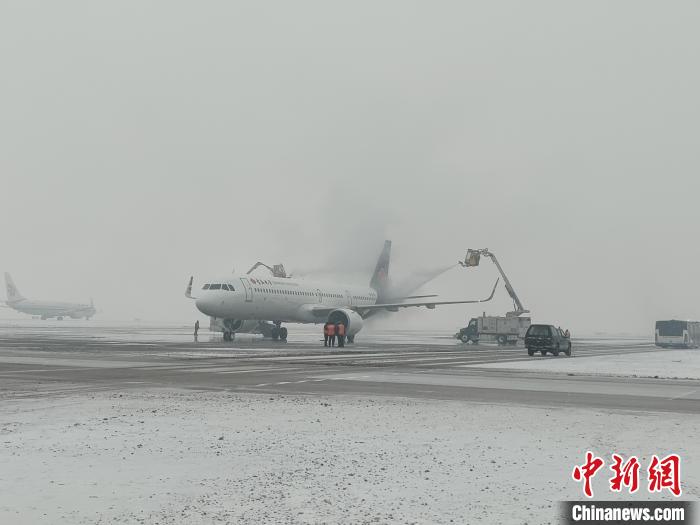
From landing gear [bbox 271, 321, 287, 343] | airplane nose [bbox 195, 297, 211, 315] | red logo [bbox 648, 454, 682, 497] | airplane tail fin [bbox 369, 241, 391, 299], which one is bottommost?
red logo [bbox 648, 454, 682, 497]

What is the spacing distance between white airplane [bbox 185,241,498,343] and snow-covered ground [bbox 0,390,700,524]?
3782 centimetres

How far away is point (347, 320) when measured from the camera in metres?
54.4

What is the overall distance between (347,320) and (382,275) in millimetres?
30769

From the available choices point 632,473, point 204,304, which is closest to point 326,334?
point 204,304

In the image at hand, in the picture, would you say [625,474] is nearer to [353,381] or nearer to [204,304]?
[353,381]

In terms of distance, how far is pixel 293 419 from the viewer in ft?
43.0

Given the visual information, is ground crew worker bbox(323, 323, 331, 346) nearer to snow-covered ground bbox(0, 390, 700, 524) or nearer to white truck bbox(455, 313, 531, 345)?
white truck bbox(455, 313, 531, 345)

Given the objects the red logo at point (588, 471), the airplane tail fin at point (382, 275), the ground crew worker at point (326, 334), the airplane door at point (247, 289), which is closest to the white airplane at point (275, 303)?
the airplane door at point (247, 289)

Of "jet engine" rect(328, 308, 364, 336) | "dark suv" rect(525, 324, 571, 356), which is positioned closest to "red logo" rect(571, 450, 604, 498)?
"dark suv" rect(525, 324, 571, 356)

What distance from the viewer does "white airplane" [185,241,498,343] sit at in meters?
53.0

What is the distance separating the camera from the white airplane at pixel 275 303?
53031 millimetres

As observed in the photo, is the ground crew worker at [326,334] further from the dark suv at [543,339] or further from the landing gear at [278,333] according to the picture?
the dark suv at [543,339]

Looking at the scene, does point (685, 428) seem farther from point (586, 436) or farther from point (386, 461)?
point (386, 461)

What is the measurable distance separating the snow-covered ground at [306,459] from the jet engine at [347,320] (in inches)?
1524
